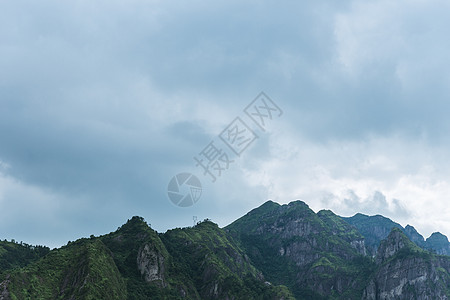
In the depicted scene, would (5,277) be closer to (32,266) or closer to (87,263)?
(32,266)

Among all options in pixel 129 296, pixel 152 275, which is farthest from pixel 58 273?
pixel 152 275

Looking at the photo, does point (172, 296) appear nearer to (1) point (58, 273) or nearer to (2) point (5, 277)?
(1) point (58, 273)

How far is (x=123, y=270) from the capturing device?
192750mm

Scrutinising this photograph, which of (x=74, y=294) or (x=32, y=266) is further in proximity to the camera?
(x=32, y=266)

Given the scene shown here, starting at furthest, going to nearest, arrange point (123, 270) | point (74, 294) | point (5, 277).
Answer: point (123, 270)
point (74, 294)
point (5, 277)

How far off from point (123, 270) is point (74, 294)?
54.0m

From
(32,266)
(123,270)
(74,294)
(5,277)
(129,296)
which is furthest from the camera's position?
(123,270)

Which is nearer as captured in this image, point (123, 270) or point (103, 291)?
point (103, 291)

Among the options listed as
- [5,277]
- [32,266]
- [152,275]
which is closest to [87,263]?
[32,266]

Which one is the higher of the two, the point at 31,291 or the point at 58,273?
the point at 58,273

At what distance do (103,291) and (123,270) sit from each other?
1898 inches

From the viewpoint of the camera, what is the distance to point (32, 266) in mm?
150375

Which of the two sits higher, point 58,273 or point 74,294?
point 58,273

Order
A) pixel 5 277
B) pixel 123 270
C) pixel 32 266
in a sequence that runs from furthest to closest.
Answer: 1. pixel 123 270
2. pixel 32 266
3. pixel 5 277
